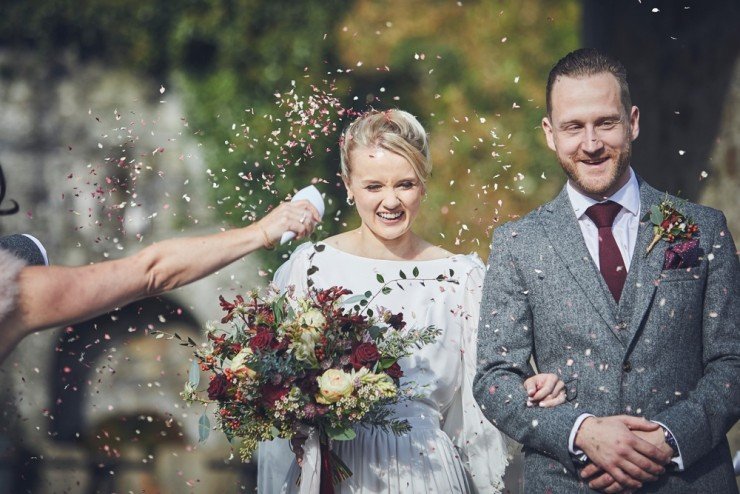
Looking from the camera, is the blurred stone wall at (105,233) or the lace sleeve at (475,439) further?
the blurred stone wall at (105,233)

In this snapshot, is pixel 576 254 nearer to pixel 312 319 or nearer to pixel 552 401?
pixel 552 401

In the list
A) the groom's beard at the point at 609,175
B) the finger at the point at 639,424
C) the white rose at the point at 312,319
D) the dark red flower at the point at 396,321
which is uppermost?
the groom's beard at the point at 609,175

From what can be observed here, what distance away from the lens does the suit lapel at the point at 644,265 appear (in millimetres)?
3092

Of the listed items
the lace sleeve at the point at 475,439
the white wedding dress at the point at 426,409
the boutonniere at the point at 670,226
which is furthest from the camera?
the lace sleeve at the point at 475,439

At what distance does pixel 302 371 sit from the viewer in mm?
3346

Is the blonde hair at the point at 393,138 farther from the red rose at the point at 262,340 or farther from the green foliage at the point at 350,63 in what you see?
the green foliage at the point at 350,63

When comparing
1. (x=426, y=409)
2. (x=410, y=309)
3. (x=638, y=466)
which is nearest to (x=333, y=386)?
(x=426, y=409)

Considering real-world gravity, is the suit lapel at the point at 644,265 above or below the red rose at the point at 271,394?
above

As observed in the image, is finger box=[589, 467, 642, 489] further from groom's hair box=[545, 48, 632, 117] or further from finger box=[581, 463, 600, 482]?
groom's hair box=[545, 48, 632, 117]

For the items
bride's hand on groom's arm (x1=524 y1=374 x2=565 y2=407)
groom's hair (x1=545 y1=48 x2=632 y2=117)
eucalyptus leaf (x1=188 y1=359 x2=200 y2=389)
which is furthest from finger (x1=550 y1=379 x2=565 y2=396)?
eucalyptus leaf (x1=188 y1=359 x2=200 y2=389)

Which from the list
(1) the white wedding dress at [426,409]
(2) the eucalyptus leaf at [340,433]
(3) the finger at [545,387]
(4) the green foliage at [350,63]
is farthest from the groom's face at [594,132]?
(4) the green foliage at [350,63]

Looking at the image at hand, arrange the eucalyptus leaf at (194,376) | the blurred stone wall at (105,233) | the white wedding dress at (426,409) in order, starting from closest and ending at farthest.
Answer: the eucalyptus leaf at (194,376), the white wedding dress at (426,409), the blurred stone wall at (105,233)

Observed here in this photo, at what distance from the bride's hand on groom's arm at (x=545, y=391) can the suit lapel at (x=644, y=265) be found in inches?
10.7

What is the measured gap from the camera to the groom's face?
3.22 metres
